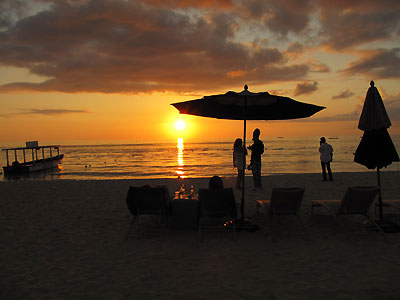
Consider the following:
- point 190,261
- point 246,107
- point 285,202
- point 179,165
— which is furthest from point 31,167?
point 190,261

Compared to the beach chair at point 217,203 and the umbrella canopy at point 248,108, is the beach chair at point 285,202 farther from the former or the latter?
the umbrella canopy at point 248,108

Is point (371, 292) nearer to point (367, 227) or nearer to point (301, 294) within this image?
point (301, 294)

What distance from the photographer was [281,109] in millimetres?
6746

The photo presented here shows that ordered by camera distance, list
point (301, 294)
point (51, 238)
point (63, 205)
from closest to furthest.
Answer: point (301, 294) → point (51, 238) → point (63, 205)

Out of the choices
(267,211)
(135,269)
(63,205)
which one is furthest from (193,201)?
(63,205)

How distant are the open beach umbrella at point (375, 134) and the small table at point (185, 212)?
10.8 feet

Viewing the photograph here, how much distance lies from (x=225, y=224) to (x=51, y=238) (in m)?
3.33

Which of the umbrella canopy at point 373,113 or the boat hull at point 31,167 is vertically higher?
the umbrella canopy at point 373,113

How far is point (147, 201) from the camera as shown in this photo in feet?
19.9

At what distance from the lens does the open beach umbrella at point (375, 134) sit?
19.2 feet

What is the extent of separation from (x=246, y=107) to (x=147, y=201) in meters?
2.73

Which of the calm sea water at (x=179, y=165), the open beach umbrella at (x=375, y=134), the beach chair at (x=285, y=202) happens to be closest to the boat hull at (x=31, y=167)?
the calm sea water at (x=179, y=165)

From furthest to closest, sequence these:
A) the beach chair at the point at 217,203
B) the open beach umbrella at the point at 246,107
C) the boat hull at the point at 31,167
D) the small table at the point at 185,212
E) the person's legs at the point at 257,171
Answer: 1. the boat hull at the point at 31,167
2. the person's legs at the point at 257,171
3. the small table at the point at 185,212
4. the beach chair at the point at 217,203
5. the open beach umbrella at the point at 246,107

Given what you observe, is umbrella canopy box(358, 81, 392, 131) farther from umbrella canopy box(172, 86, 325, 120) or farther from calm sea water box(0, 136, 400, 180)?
calm sea water box(0, 136, 400, 180)
